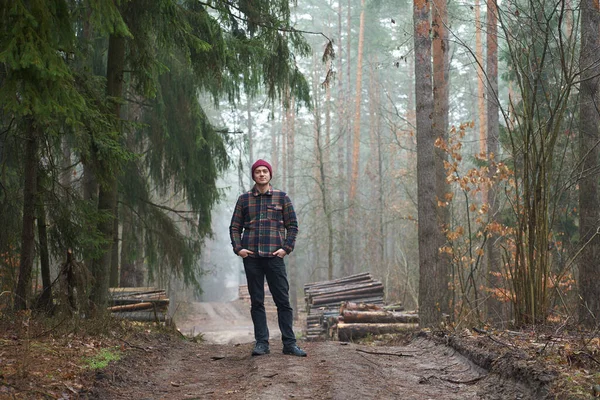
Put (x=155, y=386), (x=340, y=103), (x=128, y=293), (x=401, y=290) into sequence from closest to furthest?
(x=155, y=386) < (x=128, y=293) < (x=401, y=290) < (x=340, y=103)

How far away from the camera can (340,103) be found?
110 ft

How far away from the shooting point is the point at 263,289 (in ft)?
23.7

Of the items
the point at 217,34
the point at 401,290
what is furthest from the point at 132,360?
the point at 401,290

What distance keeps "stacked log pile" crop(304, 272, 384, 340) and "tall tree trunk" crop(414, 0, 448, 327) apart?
4.83 m

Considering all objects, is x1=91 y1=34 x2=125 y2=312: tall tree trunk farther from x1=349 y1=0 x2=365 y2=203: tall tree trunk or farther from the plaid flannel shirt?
x1=349 y1=0 x2=365 y2=203: tall tree trunk

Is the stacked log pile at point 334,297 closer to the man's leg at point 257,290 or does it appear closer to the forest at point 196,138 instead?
the forest at point 196,138

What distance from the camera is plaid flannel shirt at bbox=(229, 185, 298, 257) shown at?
23.8ft

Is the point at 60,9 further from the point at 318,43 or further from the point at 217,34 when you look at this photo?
the point at 318,43

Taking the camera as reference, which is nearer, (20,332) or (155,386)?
(155,386)

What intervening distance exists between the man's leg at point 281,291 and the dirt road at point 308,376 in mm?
349

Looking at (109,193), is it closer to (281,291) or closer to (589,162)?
(281,291)

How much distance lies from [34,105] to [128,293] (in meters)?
8.83

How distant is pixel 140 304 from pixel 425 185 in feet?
19.5

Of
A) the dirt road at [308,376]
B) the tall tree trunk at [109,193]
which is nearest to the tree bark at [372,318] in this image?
the dirt road at [308,376]
